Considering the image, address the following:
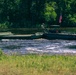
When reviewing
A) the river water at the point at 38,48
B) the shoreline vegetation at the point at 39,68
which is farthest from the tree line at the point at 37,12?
the shoreline vegetation at the point at 39,68

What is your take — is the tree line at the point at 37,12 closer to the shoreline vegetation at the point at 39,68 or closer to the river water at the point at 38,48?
the river water at the point at 38,48

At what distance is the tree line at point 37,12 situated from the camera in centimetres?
9219

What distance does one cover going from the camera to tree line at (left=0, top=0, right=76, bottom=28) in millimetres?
92188

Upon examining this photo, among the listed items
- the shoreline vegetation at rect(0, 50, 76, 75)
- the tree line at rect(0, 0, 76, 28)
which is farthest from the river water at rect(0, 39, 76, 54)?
the tree line at rect(0, 0, 76, 28)

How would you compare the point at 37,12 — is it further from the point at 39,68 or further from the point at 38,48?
the point at 39,68

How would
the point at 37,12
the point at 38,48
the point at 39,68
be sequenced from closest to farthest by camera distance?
the point at 39,68 → the point at 38,48 → the point at 37,12

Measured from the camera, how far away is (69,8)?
9469 cm

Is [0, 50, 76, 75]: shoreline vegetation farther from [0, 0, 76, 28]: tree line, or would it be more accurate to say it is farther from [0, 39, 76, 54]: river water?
[0, 0, 76, 28]: tree line

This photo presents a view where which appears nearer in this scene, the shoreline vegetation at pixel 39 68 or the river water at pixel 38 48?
the shoreline vegetation at pixel 39 68

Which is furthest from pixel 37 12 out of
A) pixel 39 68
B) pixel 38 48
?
pixel 39 68

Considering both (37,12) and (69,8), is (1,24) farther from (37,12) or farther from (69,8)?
(69,8)

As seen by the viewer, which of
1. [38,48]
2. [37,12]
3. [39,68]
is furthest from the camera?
[37,12]

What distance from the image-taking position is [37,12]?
96375 millimetres

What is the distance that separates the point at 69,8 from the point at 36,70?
80522 millimetres
